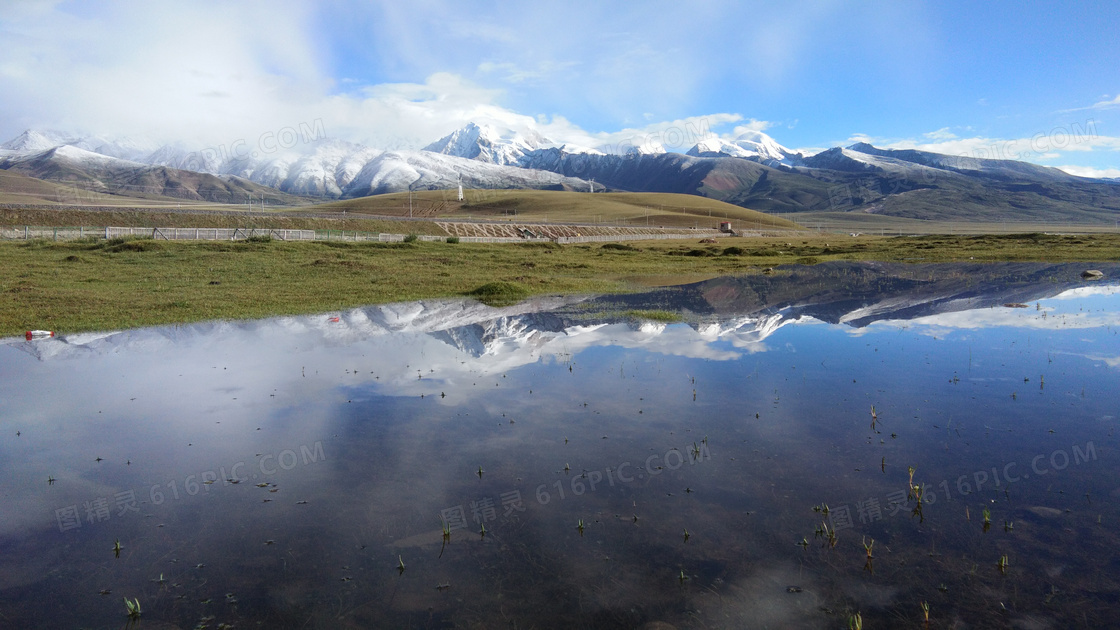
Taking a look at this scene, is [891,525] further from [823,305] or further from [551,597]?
[823,305]

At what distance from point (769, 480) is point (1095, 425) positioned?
8.31 metres

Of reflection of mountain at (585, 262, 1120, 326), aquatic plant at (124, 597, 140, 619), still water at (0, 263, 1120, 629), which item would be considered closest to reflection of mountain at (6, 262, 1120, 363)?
reflection of mountain at (585, 262, 1120, 326)

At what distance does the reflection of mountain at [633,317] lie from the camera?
21.2 metres

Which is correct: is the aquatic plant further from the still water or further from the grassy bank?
the grassy bank

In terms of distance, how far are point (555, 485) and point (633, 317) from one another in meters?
16.9

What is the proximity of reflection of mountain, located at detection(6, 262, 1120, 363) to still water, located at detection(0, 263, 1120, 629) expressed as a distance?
0.80 meters

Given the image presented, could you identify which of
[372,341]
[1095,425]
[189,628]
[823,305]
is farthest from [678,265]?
[189,628]

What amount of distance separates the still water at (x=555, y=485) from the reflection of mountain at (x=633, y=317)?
2.62 ft

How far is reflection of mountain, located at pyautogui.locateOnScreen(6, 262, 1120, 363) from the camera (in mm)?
21203

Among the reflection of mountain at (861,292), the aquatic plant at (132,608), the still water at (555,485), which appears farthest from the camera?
the reflection of mountain at (861,292)

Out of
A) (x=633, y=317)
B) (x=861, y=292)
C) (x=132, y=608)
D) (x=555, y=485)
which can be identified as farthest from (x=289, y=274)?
(x=861, y=292)

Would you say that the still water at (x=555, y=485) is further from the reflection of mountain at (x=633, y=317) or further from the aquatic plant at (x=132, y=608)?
the reflection of mountain at (x=633, y=317)

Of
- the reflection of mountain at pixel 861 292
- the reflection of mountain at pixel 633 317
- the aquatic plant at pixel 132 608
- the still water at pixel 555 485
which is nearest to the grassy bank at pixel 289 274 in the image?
the reflection of mountain at pixel 633 317

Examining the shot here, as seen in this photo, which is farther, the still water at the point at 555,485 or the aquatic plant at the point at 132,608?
the still water at the point at 555,485
